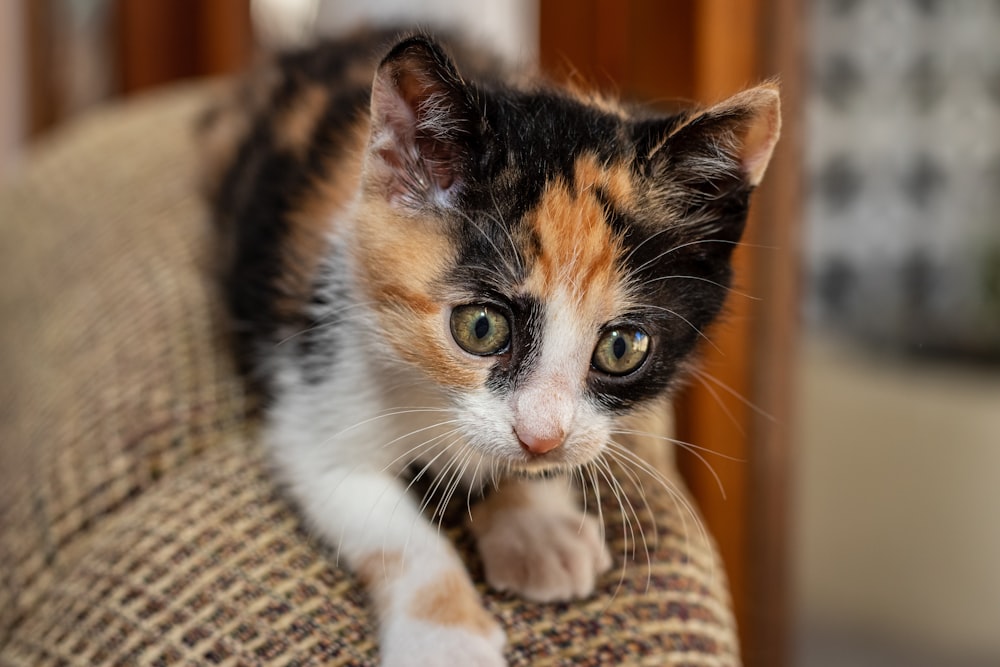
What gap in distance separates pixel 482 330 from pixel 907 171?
2.25 m

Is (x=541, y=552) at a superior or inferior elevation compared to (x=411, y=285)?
inferior

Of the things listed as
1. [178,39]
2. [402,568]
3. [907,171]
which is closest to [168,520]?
[402,568]

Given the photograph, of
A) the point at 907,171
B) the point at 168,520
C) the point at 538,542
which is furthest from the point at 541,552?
the point at 907,171

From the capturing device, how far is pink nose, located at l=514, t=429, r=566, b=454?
0.71 meters

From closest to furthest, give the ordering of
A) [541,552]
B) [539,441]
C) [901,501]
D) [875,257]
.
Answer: [539,441] → [541,552] → [901,501] → [875,257]

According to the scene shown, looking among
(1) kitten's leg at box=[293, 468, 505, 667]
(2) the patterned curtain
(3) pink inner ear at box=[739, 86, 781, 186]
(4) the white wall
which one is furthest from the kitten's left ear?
(2) the patterned curtain

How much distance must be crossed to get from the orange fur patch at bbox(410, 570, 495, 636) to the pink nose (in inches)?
5.6

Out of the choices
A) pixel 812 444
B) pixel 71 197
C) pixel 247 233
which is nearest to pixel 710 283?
pixel 247 233

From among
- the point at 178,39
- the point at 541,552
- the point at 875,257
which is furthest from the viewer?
the point at 875,257

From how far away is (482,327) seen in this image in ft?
2.46

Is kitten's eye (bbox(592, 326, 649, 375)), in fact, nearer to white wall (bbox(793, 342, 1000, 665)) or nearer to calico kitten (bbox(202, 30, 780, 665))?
calico kitten (bbox(202, 30, 780, 665))

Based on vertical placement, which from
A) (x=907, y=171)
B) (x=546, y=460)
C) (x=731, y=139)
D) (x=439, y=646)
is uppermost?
(x=907, y=171)

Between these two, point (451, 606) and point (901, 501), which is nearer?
point (451, 606)

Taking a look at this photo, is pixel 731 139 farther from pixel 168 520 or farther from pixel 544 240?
pixel 168 520
